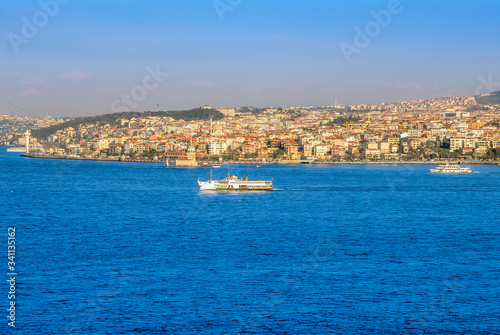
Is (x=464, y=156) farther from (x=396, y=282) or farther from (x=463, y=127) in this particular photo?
(x=396, y=282)

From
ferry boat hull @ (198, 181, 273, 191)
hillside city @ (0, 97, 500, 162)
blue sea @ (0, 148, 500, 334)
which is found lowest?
blue sea @ (0, 148, 500, 334)

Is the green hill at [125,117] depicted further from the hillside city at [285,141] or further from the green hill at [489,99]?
the green hill at [489,99]

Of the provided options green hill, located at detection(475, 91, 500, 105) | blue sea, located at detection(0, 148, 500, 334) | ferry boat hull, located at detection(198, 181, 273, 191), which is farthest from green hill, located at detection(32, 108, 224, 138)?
blue sea, located at detection(0, 148, 500, 334)

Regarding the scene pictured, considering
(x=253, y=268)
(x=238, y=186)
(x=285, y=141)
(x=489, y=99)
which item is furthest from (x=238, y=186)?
(x=489, y=99)

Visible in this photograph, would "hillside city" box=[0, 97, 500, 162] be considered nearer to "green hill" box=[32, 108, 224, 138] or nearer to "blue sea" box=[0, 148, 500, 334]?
"green hill" box=[32, 108, 224, 138]

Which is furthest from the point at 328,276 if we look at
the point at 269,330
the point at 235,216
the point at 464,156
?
the point at 464,156

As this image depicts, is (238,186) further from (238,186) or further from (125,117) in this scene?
(125,117)
